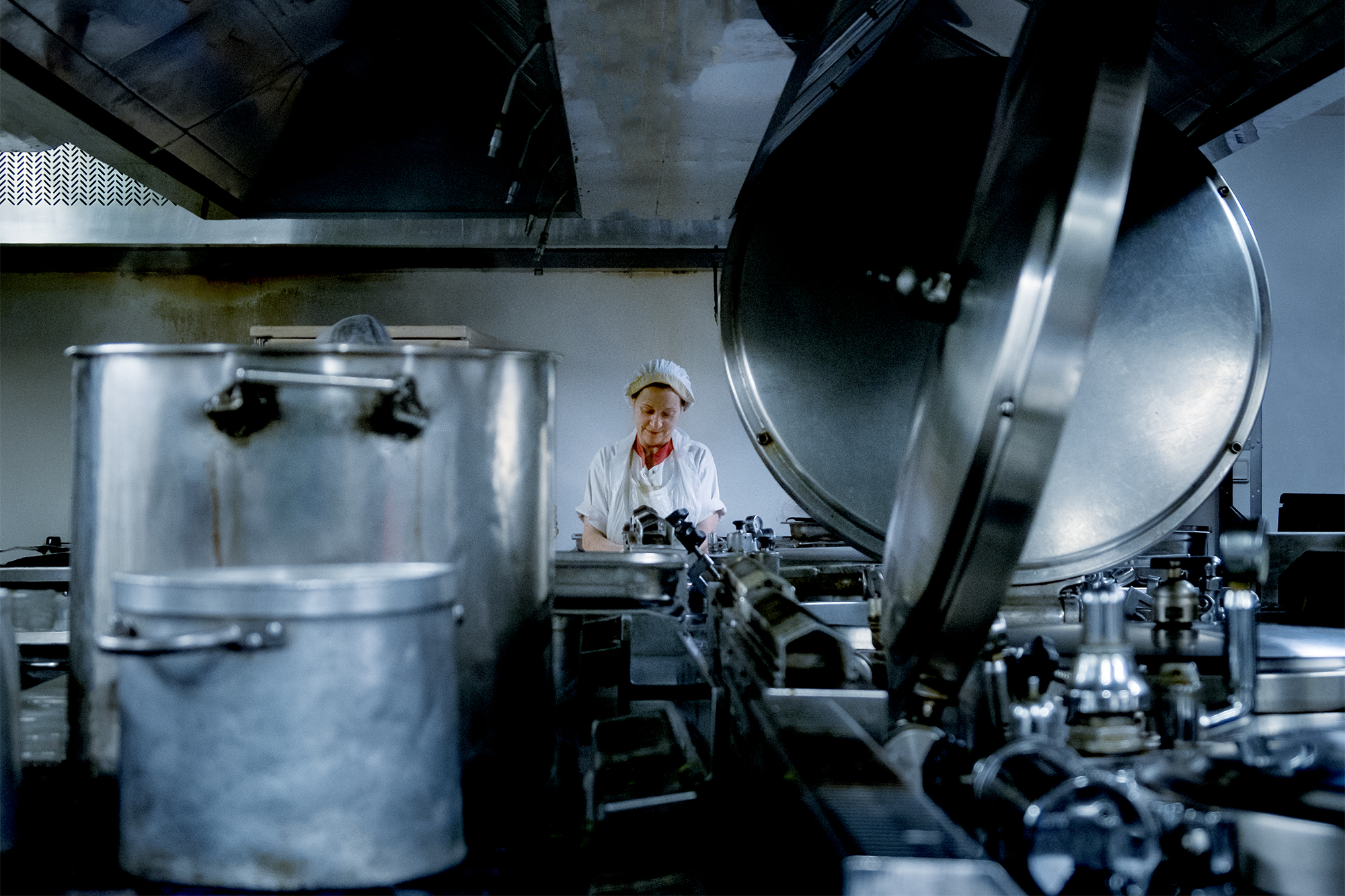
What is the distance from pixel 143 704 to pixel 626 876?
1.01 feet

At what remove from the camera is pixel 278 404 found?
2.08 feet

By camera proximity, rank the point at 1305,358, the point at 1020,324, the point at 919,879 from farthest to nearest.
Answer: the point at 1305,358 → the point at 1020,324 → the point at 919,879

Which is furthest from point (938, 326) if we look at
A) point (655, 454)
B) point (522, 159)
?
point (655, 454)

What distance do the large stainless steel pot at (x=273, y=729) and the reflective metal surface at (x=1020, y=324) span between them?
32cm

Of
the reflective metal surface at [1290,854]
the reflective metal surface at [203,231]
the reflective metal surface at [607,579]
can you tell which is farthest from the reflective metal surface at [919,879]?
the reflective metal surface at [203,231]

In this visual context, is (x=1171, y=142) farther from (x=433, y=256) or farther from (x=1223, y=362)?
(x=433, y=256)

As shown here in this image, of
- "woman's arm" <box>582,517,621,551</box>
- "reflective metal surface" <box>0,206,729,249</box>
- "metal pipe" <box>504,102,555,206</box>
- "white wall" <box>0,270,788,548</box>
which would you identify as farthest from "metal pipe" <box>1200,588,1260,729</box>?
"white wall" <box>0,270,788,548</box>

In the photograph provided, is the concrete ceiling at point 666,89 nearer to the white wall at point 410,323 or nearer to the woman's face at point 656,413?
the woman's face at point 656,413

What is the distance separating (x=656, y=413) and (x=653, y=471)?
10.1 inches

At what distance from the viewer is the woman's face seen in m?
3.62

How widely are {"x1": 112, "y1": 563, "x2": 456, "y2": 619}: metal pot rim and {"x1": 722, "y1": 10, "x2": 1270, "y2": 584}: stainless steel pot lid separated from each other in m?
0.56

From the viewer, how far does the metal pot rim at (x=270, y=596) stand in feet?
1.68

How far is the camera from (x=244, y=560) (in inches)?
25.2

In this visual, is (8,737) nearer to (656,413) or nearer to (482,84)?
(482,84)
